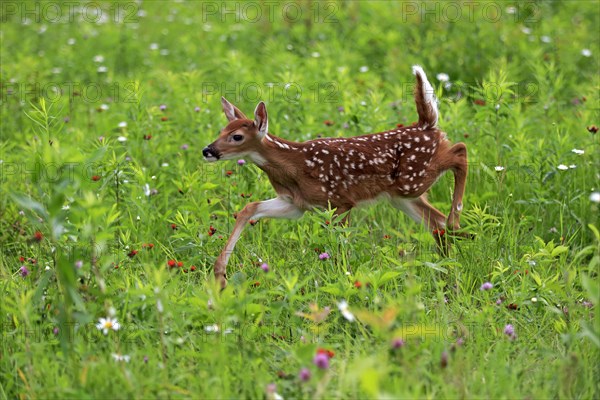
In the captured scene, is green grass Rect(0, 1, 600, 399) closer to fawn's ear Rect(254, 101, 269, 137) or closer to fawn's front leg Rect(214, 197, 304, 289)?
fawn's front leg Rect(214, 197, 304, 289)

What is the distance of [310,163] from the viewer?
5.79 metres

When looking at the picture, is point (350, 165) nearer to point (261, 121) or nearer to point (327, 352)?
point (261, 121)

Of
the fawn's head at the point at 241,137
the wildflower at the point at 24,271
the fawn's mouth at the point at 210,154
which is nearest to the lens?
the wildflower at the point at 24,271

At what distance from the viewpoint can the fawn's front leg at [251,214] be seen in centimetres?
528

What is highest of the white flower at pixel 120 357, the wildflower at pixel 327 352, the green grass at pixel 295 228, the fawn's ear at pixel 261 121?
the fawn's ear at pixel 261 121

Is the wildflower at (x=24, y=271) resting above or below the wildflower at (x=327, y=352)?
below

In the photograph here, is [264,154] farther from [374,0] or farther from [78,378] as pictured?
[374,0]

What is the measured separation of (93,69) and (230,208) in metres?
4.33

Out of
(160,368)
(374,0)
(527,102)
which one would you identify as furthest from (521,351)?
(374,0)

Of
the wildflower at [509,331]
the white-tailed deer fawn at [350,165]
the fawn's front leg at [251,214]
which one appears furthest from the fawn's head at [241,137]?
the wildflower at [509,331]

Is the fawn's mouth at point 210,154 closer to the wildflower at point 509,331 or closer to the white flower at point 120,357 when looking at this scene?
the white flower at point 120,357

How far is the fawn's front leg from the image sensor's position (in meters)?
5.28

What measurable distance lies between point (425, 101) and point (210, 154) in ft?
Result: 5.18

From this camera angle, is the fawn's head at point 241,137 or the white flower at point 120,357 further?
the fawn's head at point 241,137
